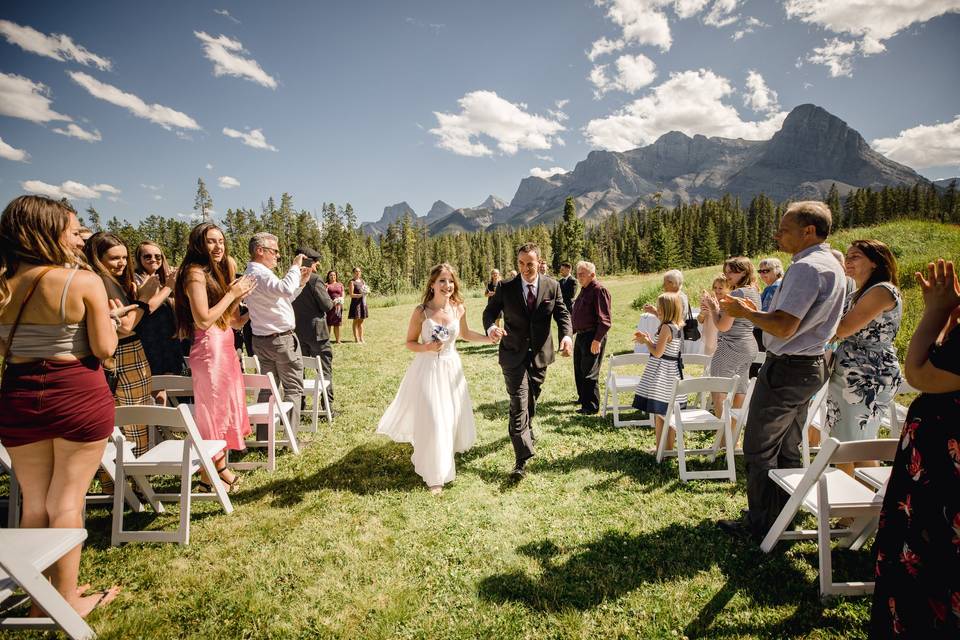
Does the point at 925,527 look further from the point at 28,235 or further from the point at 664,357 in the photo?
the point at 28,235

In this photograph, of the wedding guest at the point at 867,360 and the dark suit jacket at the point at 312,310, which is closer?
the wedding guest at the point at 867,360

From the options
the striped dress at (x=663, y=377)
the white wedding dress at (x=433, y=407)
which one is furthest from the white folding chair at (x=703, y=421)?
the white wedding dress at (x=433, y=407)

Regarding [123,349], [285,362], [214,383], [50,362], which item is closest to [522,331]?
[285,362]

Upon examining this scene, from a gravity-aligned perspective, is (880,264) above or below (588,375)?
above

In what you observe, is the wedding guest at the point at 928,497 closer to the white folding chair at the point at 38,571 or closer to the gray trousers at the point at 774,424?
the gray trousers at the point at 774,424

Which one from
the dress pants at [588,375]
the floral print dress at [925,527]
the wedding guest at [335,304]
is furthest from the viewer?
the wedding guest at [335,304]

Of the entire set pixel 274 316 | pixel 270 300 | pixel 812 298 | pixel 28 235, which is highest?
pixel 28 235

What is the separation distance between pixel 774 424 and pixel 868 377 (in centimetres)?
131

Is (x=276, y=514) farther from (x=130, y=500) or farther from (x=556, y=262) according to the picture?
(x=556, y=262)

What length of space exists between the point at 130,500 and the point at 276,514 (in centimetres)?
151

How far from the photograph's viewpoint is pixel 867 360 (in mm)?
3887

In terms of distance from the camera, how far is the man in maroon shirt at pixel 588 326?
716cm

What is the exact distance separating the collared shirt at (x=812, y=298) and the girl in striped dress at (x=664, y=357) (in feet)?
6.14

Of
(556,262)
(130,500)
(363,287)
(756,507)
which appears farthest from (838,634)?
(556,262)
